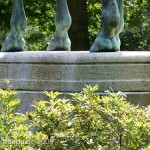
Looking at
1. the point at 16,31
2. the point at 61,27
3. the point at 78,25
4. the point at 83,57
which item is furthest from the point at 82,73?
the point at 78,25

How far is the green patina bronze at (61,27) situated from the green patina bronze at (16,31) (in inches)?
16.0

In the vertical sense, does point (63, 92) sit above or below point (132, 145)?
above

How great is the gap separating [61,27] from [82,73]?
1423mm

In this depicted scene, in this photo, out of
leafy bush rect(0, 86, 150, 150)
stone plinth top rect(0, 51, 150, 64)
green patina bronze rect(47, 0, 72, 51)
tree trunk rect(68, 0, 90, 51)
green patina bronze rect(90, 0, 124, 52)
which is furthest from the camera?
tree trunk rect(68, 0, 90, 51)

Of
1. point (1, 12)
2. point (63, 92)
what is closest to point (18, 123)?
point (63, 92)

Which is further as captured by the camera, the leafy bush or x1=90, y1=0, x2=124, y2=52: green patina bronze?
x1=90, y1=0, x2=124, y2=52: green patina bronze

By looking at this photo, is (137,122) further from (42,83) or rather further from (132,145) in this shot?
(42,83)

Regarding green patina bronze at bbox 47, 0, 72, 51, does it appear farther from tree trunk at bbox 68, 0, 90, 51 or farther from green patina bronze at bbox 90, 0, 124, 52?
tree trunk at bbox 68, 0, 90, 51

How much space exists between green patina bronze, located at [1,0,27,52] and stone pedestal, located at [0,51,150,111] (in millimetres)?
1076

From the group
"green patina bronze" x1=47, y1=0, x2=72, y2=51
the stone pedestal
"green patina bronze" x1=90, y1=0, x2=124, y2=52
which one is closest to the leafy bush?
the stone pedestal

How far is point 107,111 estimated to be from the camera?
420 cm

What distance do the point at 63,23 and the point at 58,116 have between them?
119 inches

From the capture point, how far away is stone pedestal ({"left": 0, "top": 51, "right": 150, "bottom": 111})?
578 centimetres

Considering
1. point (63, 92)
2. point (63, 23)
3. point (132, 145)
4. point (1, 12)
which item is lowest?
point (132, 145)
